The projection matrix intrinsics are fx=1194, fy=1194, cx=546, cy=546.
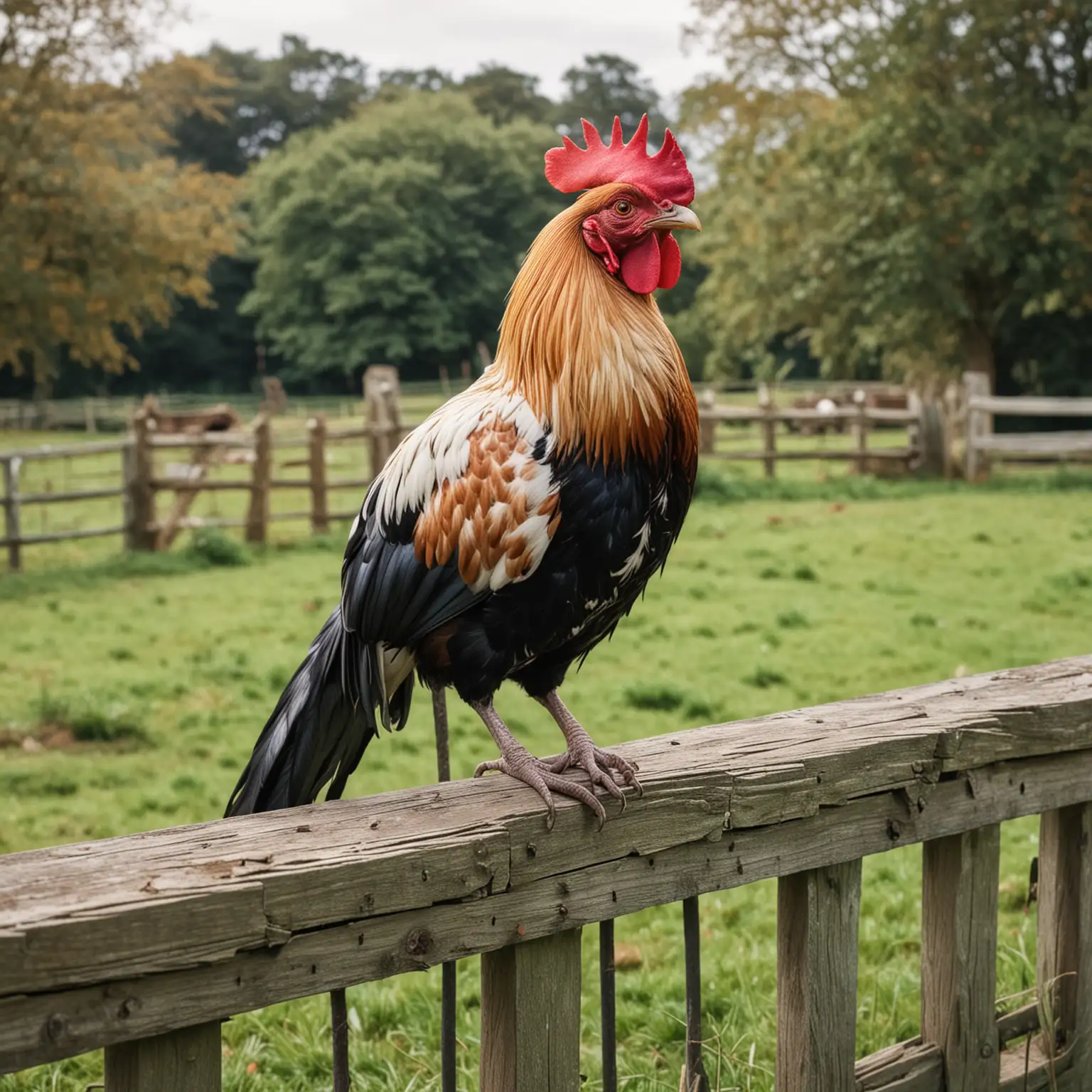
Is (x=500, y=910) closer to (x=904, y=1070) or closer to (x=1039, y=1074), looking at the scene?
(x=904, y=1070)

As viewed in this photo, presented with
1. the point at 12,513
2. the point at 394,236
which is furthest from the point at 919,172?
the point at 394,236

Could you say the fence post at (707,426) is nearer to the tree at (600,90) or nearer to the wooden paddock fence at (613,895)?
the wooden paddock fence at (613,895)

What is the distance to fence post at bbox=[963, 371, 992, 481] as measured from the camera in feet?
58.0

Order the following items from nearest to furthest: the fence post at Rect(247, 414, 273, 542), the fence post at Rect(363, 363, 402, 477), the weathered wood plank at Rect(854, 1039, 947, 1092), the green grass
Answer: the weathered wood plank at Rect(854, 1039, 947, 1092)
the green grass
the fence post at Rect(247, 414, 273, 542)
the fence post at Rect(363, 363, 402, 477)

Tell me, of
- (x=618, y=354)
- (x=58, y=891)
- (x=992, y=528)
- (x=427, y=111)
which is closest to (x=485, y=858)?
(x=58, y=891)

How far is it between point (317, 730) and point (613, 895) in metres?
0.62

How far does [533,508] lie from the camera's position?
6.79 feet

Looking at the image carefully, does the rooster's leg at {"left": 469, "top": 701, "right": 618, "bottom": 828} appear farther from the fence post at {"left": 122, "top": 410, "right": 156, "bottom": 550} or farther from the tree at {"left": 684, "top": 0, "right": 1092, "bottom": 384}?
the tree at {"left": 684, "top": 0, "right": 1092, "bottom": 384}

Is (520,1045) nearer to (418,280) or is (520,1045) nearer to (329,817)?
(329,817)

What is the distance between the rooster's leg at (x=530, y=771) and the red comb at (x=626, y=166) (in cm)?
104

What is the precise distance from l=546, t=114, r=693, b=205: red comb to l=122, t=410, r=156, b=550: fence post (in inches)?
458

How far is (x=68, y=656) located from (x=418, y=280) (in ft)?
133

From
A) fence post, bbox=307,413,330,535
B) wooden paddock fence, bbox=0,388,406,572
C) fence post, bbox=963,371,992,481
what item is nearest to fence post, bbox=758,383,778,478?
fence post, bbox=963,371,992,481

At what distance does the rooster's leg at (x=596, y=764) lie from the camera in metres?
1.99
